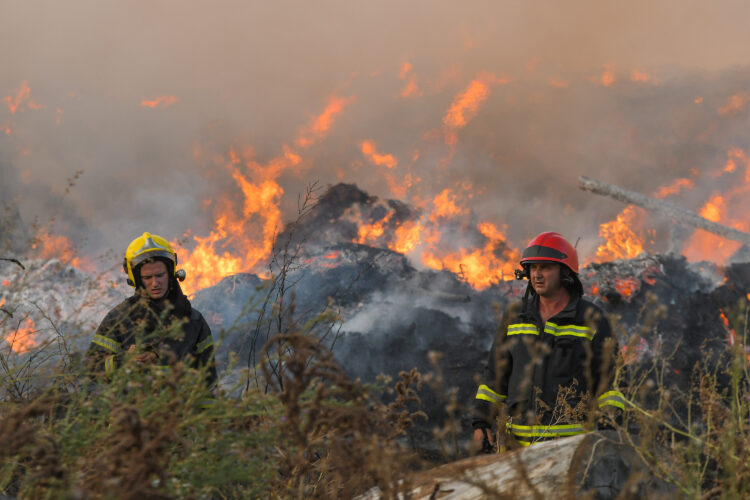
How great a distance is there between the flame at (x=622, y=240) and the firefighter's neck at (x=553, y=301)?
1048 cm

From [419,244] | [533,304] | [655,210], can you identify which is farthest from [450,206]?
[533,304]

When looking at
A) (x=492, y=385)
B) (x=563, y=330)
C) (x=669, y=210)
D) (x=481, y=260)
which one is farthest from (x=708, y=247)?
(x=492, y=385)

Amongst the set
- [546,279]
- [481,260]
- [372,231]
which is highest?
[372,231]

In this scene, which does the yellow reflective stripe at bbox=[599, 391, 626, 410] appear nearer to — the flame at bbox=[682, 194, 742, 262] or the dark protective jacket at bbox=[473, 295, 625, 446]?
the dark protective jacket at bbox=[473, 295, 625, 446]

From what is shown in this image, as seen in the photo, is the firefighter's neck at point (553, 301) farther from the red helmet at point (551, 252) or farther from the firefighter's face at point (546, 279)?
the red helmet at point (551, 252)

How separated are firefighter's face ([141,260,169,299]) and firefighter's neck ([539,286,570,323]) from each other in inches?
95.0

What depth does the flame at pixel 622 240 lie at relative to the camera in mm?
13445

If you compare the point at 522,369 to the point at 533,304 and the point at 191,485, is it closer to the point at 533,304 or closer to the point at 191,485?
the point at 533,304

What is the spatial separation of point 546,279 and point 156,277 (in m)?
2.49

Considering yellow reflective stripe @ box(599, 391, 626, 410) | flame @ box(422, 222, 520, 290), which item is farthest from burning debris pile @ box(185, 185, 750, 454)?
A: yellow reflective stripe @ box(599, 391, 626, 410)

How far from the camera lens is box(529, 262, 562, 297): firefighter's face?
3729mm

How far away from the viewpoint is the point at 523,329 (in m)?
3.62

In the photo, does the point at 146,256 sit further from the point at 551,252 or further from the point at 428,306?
the point at 428,306

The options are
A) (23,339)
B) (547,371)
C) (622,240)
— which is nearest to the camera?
(547,371)
